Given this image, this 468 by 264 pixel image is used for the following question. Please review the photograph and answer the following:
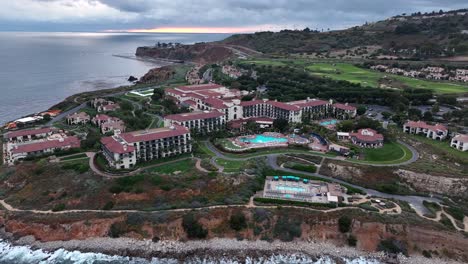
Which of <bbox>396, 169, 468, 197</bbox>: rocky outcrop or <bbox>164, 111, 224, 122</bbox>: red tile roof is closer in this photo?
<bbox>396, 169, 468, 197</bbox>: rocky outcrop

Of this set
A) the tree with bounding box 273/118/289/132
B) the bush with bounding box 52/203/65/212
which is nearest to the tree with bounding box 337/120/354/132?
the tree with bounding box 273/118/289/132

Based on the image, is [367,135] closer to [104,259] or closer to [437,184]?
[437,184]

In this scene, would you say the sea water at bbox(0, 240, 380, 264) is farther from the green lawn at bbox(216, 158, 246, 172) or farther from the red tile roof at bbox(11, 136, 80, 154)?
the red tile roof at bbox(11, 136, 80, 154)

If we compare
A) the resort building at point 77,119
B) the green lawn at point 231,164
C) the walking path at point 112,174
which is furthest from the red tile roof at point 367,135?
the resort building at point 77,119

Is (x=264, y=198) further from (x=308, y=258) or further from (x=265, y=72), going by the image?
(x=265, y=72)

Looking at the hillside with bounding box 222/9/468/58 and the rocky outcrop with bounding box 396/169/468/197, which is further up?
the hillside with bounding box 222/9/468/58

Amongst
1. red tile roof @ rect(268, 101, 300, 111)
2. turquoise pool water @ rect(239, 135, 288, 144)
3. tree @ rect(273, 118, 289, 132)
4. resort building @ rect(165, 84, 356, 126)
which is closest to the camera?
turquoise pool water @ rect(239, 135, 288, 144)
